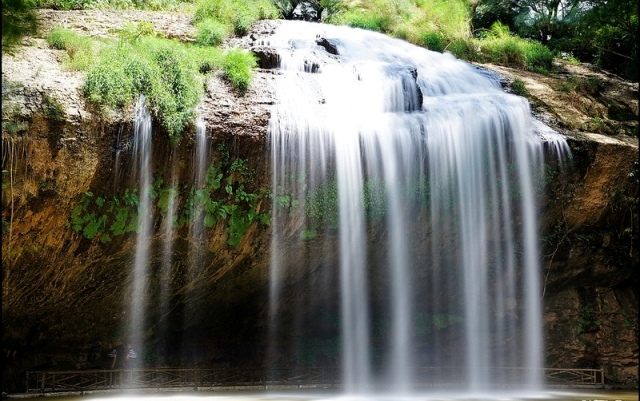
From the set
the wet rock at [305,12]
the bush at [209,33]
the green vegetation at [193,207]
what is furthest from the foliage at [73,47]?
the wet rock at [305,12]

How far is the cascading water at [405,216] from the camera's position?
1158 cm

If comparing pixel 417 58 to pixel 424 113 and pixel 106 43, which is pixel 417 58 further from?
pixel 106 43

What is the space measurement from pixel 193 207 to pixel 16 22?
5.26 metres

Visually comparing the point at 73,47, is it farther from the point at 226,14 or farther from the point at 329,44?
the point at 329,44

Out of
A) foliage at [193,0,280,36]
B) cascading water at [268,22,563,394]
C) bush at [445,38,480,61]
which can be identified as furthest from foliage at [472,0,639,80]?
foliage at [193,0,280,36]

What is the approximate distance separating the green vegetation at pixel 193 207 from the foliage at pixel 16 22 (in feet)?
10.8

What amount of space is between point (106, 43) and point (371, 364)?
9.40 m

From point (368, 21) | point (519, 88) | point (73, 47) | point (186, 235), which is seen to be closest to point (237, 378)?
point (186, 235)

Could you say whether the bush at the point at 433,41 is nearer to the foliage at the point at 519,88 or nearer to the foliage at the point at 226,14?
the foliage at the point at 519,88

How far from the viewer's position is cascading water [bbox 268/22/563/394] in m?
11.6

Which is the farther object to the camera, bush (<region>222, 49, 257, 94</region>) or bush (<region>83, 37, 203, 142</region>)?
bush (<region>222, 49, 257, 94</region>)

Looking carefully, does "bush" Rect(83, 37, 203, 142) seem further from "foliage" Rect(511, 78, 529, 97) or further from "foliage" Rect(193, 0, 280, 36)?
"foliage" Rect(511, 78, 529, 97)

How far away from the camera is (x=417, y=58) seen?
51.8 feet

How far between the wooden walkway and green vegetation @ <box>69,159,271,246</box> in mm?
3174
